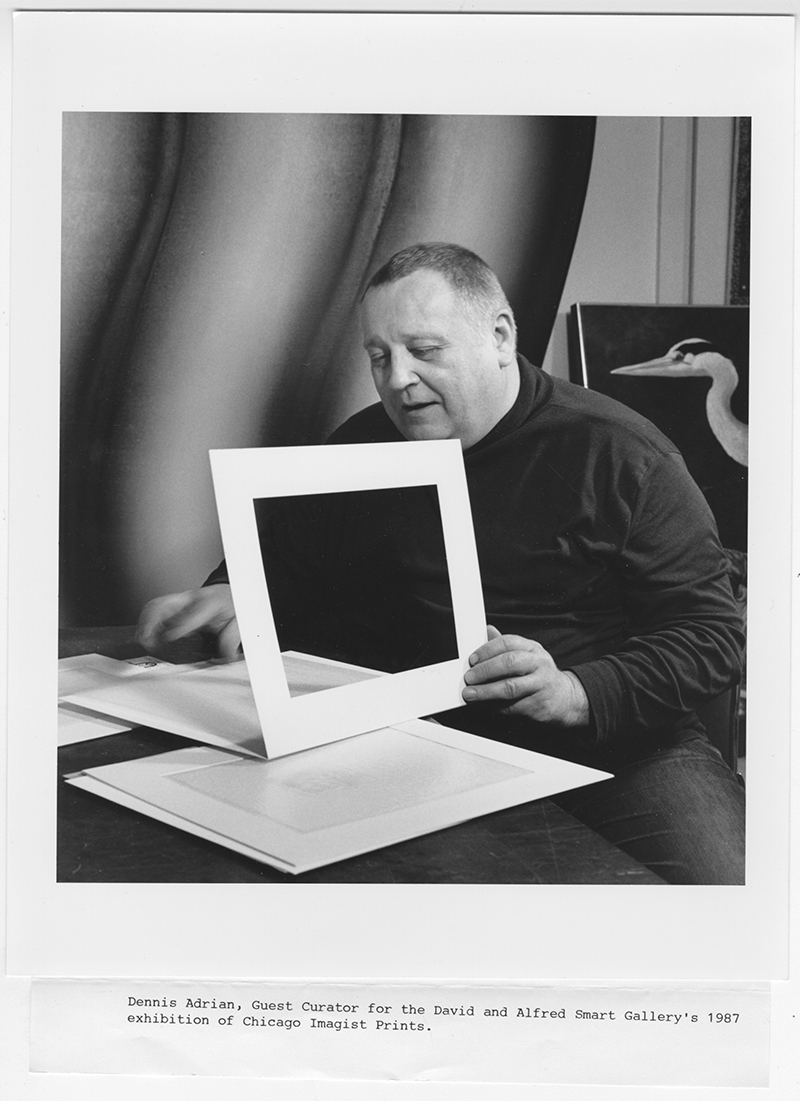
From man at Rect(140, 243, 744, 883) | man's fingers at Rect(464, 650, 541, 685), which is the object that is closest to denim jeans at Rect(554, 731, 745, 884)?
man at Rect(140, 243, 744, 883)

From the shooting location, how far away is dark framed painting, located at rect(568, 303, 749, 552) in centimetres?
75

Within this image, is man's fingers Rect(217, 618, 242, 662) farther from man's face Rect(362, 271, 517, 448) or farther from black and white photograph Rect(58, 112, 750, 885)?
man's face Rect(362, 271, 517, 448)

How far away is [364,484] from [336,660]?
150 mm

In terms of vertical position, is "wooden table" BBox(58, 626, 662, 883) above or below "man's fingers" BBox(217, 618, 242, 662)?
below

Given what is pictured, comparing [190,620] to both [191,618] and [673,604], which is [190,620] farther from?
[673,604]

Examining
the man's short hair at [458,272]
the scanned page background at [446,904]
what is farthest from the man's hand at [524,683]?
the man's short hair at [458,272]

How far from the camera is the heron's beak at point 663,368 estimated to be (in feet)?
2.46

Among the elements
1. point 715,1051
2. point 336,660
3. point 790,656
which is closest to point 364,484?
point 336,660

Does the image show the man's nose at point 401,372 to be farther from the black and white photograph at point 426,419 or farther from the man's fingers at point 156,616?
the man's fingers at point 156,616

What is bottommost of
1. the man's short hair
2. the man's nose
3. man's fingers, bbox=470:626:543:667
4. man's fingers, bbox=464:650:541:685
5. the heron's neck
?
man's fingers, bbox=464:650:541:685

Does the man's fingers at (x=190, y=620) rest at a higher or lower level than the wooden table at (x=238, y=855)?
higher

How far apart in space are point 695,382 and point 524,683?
11.8 inches

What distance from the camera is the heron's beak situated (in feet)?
2.46

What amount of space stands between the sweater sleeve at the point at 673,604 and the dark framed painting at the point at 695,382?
Result: 0.7 inches
